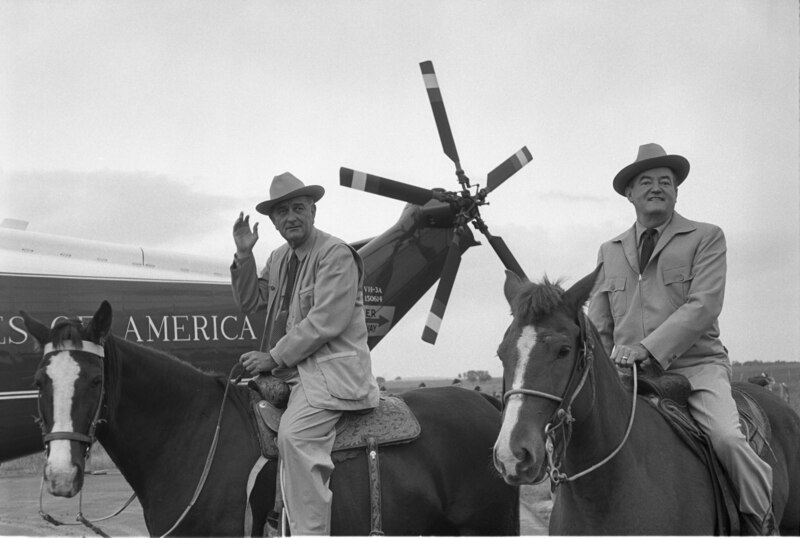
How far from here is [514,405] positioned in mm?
3115

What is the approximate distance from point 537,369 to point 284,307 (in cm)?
231

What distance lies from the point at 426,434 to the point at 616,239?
1779 mm

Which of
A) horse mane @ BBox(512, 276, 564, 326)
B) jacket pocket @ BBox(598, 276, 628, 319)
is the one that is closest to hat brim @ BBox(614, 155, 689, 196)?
jacket pocket @ BBox(598, 276, 628, 319)

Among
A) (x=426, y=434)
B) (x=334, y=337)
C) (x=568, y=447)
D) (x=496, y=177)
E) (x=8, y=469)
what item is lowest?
(x=8, y=469)

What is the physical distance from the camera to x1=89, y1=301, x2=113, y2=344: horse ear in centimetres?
424

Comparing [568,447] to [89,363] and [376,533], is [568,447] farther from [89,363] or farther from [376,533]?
[89,363]

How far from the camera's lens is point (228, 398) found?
4.91 meters

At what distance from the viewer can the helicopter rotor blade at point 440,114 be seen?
501 inches

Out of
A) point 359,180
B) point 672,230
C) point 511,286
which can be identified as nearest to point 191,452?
point 511,286

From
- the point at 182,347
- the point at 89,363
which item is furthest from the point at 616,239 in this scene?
the point at 182,347

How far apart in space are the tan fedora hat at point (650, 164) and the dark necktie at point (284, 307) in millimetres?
2174

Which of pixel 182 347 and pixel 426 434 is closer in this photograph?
pixel 426 434

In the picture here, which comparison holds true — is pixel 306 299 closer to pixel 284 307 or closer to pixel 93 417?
pixel 284 307

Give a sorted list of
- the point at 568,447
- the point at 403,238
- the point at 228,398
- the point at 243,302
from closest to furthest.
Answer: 1. the point at 568,447
2. the point at 228,398
3. the point at 243,302
4. the point at 403,238
